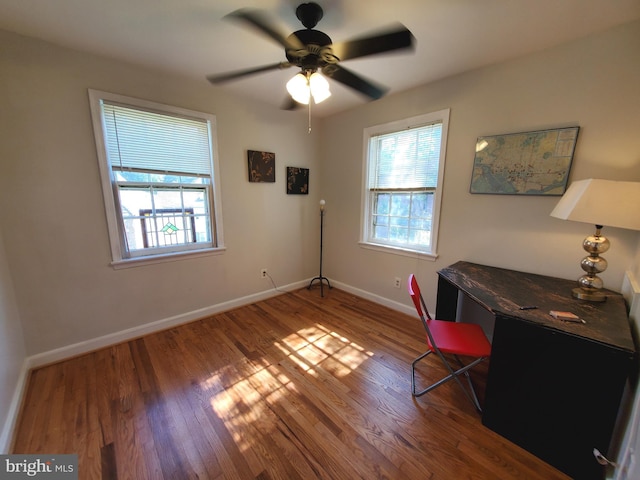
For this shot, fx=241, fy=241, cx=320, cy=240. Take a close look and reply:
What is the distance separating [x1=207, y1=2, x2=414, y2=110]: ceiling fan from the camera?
1.17 meters

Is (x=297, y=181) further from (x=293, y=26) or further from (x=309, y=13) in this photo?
(x=309, y=13)

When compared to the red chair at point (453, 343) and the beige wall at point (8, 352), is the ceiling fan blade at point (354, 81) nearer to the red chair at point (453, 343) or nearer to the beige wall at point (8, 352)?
the red chair at point (453, 343)

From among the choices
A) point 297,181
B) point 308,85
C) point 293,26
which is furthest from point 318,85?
point 297,181

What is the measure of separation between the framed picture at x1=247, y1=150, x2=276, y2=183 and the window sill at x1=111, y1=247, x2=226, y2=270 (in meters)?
0.93

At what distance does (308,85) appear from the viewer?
4.84 ft

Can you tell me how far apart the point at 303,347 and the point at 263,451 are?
0.92 m

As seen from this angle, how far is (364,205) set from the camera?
307cm

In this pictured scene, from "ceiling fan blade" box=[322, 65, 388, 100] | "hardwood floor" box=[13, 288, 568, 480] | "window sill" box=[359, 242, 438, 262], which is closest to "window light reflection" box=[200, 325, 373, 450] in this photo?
"hardwood floor" box=[13, 288, 568, 480]

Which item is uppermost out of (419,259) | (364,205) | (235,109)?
(235,109)

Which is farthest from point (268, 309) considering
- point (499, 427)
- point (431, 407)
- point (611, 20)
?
point (611, 20)

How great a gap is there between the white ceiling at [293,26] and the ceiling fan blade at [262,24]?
83 mm

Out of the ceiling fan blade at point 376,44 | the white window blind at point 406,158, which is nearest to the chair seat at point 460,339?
the white window blind at point 406,158

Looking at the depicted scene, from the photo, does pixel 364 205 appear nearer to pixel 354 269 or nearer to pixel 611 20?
pixel 354 269

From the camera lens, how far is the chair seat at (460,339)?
1.51 metres
